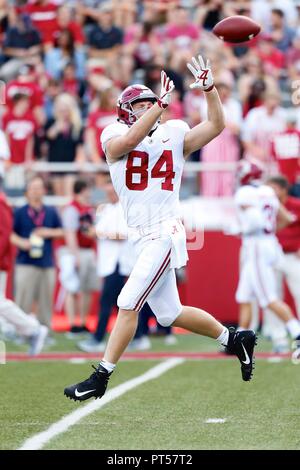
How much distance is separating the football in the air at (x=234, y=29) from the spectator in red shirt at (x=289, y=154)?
5.64 meters

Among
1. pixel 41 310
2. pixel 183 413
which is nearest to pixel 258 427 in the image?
pixel 183 413

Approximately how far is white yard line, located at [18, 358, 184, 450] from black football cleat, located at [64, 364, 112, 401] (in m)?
0.12

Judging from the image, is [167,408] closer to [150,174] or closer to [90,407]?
[90,407]

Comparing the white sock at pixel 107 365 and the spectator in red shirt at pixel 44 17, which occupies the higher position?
the spectator in red shirt at pixel 44 17

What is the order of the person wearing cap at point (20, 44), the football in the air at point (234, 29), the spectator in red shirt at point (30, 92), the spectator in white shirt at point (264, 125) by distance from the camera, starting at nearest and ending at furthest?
the football in the air at point (234, 29), the spectator in white shirt at point (264, 125), the spectator in red shirt at point (30, 92), the person wearing cap at point (20, 44)

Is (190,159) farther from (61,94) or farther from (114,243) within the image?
(114,243)

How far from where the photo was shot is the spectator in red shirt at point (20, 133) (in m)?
13.6

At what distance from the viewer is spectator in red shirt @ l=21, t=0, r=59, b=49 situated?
15891 millimetres

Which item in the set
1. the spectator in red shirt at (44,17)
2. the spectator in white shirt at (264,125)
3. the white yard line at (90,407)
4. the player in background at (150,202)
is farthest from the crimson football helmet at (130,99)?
the spectator in red shirt at (44,17)

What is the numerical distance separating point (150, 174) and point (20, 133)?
7.41 meters

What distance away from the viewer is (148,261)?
631 centimetres

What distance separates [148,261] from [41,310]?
5.30 metres

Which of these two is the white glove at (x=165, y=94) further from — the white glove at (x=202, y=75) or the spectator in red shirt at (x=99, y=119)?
the spectator in red shirt at (x=99, y=119)

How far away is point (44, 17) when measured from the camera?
1606 centimetres
